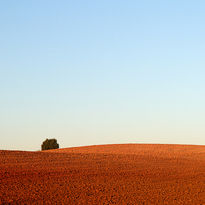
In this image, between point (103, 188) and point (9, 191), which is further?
point (103, 188)

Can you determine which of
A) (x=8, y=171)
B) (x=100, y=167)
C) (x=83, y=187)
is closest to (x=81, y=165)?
(x=100, y=167)

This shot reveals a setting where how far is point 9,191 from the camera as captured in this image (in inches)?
733

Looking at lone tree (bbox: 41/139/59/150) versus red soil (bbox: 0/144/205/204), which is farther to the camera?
lone tree (bbox: 41/139/59/150)

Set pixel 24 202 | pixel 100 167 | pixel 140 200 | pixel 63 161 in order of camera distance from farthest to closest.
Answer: pixel 63 161 < pixel 100 167 < pixel 140 200 < pixel 24 202

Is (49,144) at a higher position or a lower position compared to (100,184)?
higher

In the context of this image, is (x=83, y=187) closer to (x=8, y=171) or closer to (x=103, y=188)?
(x=103, y=188)

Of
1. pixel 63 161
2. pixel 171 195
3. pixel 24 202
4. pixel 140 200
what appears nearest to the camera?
pixel 24 202

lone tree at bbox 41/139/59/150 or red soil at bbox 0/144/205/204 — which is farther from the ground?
lone tree at bbox 41/139/59/150

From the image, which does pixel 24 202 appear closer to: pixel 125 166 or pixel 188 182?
pixel 188 182

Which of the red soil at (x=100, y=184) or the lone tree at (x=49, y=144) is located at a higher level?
the lone tree at (x=49, y=144)

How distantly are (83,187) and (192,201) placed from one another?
19.2 feet

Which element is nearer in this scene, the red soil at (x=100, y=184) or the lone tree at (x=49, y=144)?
the red soil at (x=100, y=184)

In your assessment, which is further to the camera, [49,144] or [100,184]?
[49,144]

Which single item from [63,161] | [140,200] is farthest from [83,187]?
[63,161]
